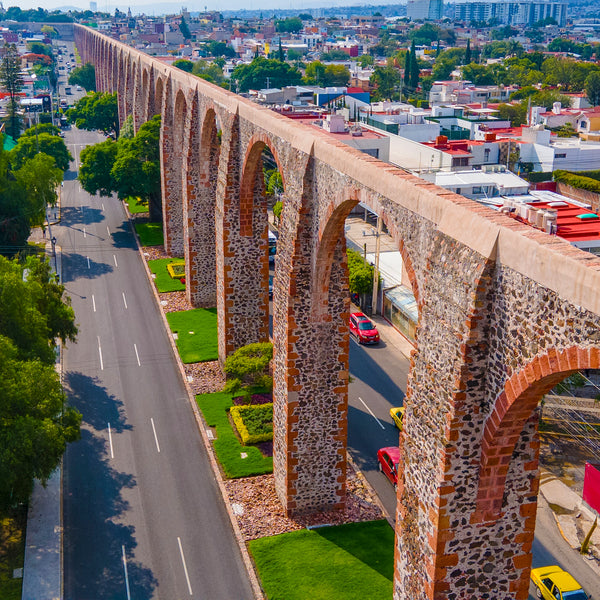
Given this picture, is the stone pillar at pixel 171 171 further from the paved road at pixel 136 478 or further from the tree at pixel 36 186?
the tree at pixel 36 186

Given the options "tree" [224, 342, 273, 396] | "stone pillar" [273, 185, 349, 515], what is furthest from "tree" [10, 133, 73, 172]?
"stone pillar" [273, 185, 349, 515]

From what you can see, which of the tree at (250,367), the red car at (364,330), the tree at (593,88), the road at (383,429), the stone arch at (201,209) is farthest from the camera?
the tree at (593,88)

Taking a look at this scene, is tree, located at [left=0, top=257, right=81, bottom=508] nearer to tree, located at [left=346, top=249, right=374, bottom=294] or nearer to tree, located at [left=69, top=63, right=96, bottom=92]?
tree, located at [left=346, top=249, right=374, bottom=294]

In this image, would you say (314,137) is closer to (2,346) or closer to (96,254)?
(2,346)

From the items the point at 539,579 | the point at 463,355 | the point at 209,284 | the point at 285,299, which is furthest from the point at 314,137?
the point at 209,284

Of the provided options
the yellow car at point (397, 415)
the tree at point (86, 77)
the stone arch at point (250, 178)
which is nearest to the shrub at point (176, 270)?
the stone arch at point (250, 178)

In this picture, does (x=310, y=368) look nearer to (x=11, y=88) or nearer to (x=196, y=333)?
(x=196, y=333)

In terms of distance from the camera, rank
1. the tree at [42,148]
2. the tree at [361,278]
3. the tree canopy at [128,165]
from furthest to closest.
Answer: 1. the tree at [42,148]
2. the tree canopy at [128,165]
3. the tree at [361,278]
